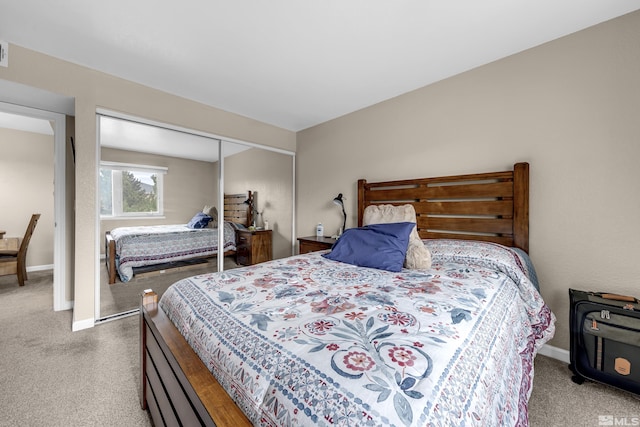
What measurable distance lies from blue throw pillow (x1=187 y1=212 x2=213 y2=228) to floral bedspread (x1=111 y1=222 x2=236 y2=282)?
51 millimetres

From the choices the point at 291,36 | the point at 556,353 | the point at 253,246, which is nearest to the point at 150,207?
the point at 253,246

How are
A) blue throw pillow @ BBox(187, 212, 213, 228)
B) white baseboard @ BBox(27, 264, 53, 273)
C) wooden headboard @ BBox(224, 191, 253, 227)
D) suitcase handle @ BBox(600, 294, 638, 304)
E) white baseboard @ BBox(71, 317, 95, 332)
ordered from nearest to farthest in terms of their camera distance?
suitcase handle @ BBox(600, 294, 638, 304) < white baseboard @ BBox(71, 317, 95, 332) < blue throw pillow @ BBox(187, 212, 213, 228) < wooden headboard @ BBox(224, 191, 253, 227) < white baseboard @ BBox(27, 264, 53, 273)

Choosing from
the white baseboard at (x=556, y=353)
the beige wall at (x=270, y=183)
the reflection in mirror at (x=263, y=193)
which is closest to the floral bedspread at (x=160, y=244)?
the reflection in mirror at (x=263, y=193)

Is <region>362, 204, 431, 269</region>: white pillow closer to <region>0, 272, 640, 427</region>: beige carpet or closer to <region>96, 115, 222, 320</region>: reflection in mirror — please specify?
<region>0, 272, 640, 427</region>: beige carpet

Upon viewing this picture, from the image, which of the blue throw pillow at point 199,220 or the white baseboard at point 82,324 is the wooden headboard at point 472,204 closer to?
the blue throw pillow at point 199,220

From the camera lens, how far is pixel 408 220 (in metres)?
2.37

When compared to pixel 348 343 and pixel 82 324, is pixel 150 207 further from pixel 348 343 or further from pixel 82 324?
pixel 348 343

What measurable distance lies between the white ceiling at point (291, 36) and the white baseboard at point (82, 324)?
2353 millimetres

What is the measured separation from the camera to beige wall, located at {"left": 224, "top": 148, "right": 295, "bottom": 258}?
11.5 ft

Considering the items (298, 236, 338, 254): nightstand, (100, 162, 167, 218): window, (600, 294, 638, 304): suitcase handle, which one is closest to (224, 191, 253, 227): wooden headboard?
(100, 162, 167, 218): window

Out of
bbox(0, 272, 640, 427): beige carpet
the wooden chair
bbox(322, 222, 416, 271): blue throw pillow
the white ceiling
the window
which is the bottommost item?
bbox(0, 272, 640, 427): beige carpet

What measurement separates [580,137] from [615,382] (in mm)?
1617

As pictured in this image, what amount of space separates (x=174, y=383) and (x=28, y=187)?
5454 millimetres

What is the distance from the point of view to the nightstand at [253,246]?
3643mm
